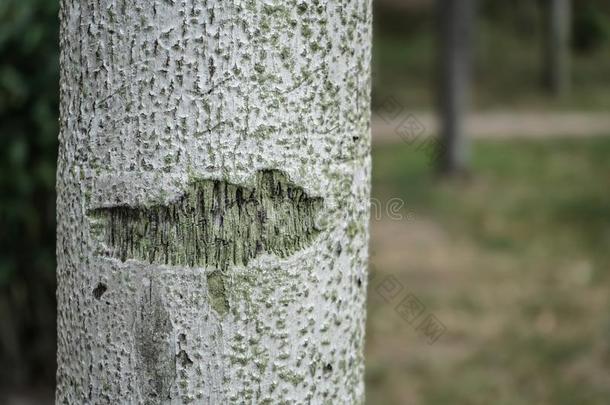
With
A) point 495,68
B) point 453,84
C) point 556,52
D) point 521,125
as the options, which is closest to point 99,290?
point 453,84

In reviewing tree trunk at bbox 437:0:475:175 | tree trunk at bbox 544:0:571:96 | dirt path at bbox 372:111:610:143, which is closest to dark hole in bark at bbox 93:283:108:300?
tree trunk at bbox 437:0:475:175

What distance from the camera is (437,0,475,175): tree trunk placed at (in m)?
10.5

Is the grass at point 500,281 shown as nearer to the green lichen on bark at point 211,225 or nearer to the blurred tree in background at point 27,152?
the blurred tree in background at point 27,152

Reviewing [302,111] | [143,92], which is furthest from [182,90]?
[302,111]

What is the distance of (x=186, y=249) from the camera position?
46.4 inches

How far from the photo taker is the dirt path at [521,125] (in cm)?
1293

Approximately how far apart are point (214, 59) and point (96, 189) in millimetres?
255

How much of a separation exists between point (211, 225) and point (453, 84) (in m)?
9.83

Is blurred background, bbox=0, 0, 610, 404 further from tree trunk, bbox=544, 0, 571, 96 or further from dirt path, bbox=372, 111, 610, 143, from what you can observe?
tree trunk, bbox=544, 0, 571, 96

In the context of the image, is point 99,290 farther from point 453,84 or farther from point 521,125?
point 521,125

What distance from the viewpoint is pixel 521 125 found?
13.8 m

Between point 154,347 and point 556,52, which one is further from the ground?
point 556,52

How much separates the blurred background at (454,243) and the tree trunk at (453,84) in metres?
0.02

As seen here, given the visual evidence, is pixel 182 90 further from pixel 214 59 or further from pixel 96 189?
pixel 96 189
